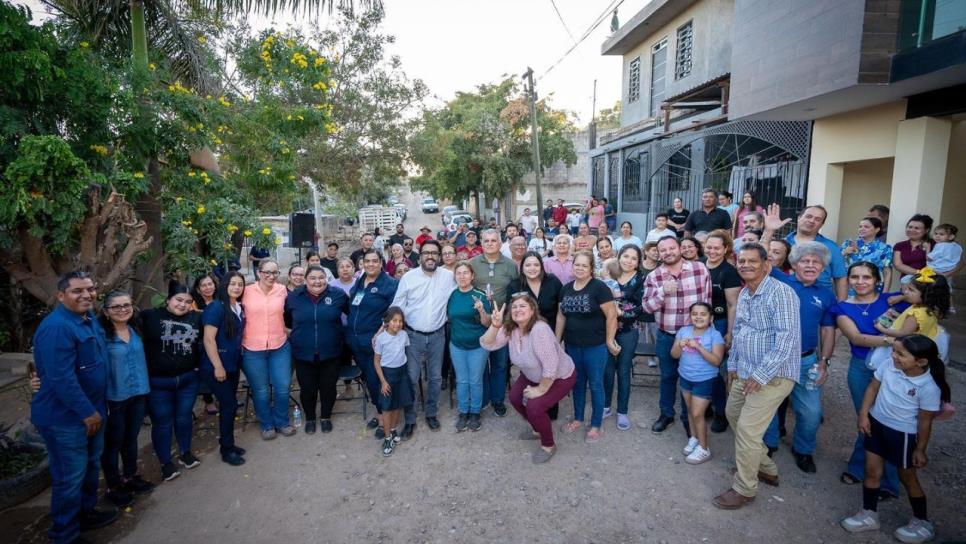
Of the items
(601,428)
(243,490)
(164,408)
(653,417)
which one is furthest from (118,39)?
(653,417)

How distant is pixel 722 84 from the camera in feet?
35.2

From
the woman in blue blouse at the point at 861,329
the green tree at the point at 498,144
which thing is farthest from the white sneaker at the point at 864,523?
the green tree at the point at 498,144

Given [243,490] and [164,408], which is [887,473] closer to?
[243,490]

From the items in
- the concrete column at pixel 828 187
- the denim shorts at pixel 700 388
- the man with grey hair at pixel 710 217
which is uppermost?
the concrete column at pixel 828 187

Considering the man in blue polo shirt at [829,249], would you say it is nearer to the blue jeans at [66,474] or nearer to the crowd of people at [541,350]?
the crowd of people at [541,350]

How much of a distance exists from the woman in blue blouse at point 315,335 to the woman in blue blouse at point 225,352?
0.49 m

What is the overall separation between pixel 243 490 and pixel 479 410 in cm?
216

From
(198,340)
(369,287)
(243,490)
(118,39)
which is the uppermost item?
(118,39)

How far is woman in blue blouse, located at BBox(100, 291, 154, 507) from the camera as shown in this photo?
11.7 ft

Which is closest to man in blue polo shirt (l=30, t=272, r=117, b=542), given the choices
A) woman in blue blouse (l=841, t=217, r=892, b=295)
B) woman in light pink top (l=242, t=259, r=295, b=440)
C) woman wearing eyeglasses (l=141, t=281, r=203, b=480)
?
woman wearing eyeglasses (l=141, t=281, r=203, b=480)

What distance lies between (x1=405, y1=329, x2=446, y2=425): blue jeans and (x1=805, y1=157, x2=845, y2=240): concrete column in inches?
304

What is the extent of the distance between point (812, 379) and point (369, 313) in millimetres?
3796

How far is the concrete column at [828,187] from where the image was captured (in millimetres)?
8430

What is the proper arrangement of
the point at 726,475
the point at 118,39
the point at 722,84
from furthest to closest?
the point at 722,84, the point at 118,39, the point at 726,475
